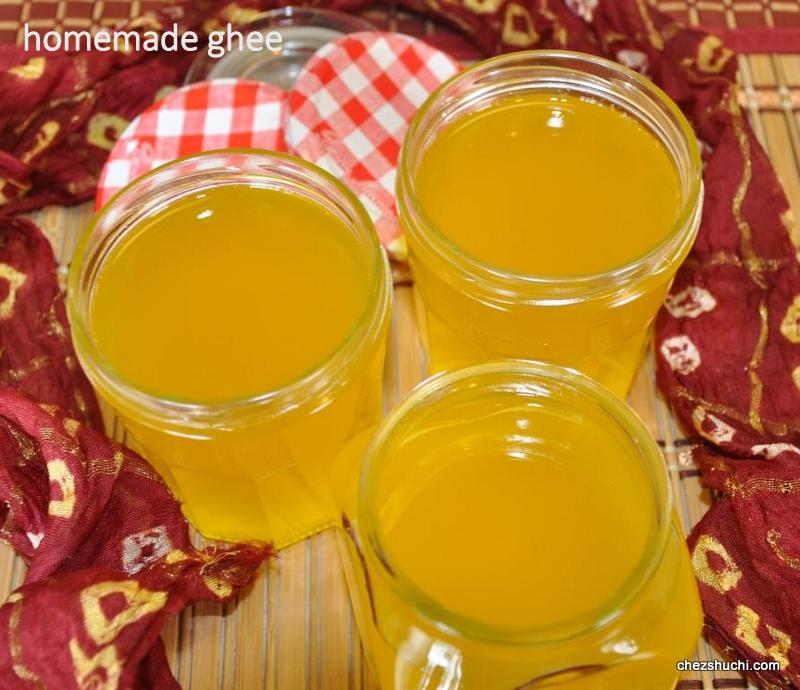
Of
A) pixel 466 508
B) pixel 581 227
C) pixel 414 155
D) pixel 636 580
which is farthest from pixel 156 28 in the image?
pixel 636 580

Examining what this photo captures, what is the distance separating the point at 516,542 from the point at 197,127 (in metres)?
0.55

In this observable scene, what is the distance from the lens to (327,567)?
905mm

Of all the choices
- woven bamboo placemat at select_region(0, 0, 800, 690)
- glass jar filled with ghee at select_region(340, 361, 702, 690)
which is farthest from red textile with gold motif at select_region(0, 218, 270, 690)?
glass jar filled with ghee at select_region(340, 361, 702, 690)

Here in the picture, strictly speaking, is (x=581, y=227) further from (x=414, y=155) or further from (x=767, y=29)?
(x=767, y=29)

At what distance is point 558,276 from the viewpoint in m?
0.79

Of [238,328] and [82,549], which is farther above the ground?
[238,328]

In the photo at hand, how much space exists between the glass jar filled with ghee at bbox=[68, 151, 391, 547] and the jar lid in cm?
31

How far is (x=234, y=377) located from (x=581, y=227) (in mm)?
310

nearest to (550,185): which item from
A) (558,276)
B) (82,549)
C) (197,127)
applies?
(558,276)

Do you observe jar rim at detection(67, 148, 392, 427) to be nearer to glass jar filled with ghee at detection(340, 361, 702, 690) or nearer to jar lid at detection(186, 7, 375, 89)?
glass jar filled with ghee at detection(340, 361, 702, 690)

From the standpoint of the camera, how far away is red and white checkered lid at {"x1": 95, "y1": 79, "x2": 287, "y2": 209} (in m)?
1.03

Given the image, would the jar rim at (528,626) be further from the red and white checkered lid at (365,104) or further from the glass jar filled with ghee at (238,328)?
the red and white checkered lid at (365,104)

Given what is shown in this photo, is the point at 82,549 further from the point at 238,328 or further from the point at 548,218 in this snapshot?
the point at 548,218

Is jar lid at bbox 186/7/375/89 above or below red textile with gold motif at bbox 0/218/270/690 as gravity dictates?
above
